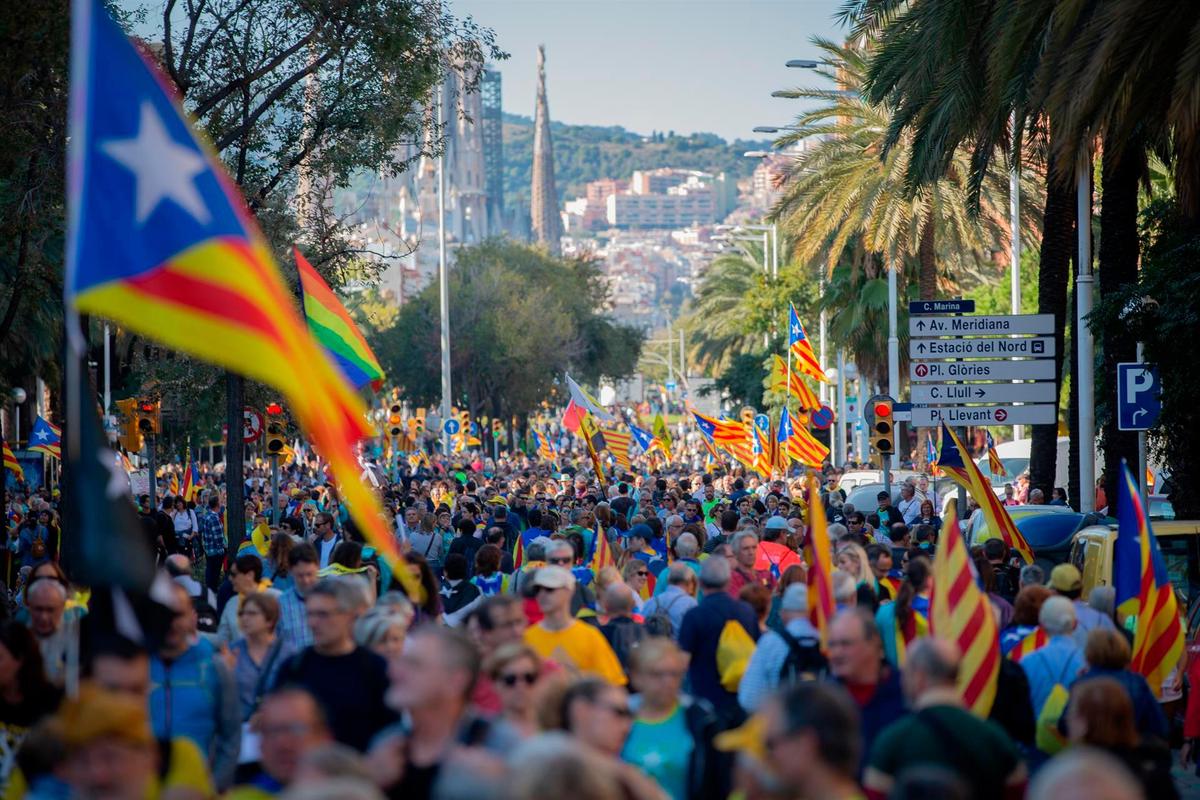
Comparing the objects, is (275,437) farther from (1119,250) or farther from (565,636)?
(565,636)

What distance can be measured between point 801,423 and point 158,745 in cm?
2301

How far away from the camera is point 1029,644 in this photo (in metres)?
9.20

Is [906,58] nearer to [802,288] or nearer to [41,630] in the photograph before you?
[41,630]

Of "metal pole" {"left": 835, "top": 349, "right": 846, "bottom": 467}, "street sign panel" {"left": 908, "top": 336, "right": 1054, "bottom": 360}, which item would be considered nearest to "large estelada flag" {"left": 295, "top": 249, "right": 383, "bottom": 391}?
"street sign panel" {"left": 908, "top": 336, "right": 1054, "bottom": 360}

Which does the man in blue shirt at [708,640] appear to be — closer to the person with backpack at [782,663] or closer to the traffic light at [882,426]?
the person with backpack at [782,663]

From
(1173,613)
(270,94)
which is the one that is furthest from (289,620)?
(270,94)

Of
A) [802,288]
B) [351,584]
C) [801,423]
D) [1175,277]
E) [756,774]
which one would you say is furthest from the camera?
[802,288]

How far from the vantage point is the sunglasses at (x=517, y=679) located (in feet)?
20.6

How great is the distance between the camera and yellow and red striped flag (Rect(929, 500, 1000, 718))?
7984 mm

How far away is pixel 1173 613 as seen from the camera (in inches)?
404

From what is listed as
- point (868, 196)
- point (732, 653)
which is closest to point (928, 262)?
point (868, 196)

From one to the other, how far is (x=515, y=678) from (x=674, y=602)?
4258 mm

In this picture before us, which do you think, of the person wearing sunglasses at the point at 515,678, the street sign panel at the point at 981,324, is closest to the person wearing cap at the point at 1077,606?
the person wearing sunglasses at the point at 515,678

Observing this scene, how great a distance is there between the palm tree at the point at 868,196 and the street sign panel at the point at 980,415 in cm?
1236
